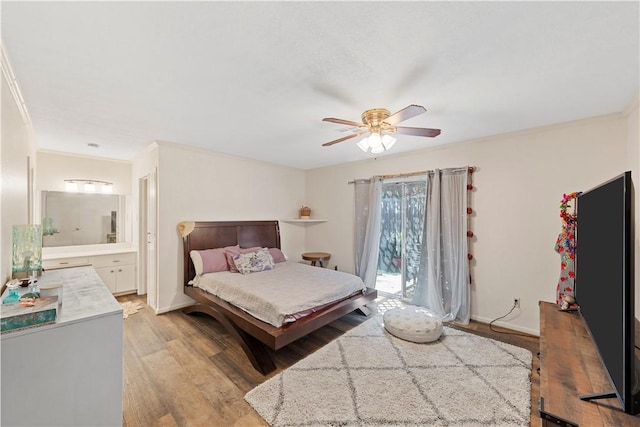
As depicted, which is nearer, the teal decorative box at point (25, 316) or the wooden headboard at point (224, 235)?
the teal decorative box at point (25, 316)

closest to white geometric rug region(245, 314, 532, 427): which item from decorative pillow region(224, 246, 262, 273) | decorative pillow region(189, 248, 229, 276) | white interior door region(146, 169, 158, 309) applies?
decorative pillow region(224, 246, 262, 273)

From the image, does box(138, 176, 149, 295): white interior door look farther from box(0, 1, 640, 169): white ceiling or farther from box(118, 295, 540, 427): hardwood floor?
box(0, 1, 640, 169): white ceiling

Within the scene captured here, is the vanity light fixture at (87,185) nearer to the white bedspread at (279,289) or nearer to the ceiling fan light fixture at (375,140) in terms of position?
the white bedspread at (279,289)

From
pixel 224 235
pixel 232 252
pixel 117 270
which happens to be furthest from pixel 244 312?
pixel 117 270

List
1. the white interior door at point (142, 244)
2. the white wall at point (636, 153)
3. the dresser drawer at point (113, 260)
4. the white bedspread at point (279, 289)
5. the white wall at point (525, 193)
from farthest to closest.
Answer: the white interior door at point (142, 244), the dresser drawer at point (113, 260), the white wall at point (525, 193), the white bedspread at point (279, 289), the white wall at point (636, 153)

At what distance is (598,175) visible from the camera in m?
2.54

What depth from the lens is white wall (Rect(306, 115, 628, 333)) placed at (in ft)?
8.43

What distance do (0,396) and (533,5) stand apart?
2.91 m

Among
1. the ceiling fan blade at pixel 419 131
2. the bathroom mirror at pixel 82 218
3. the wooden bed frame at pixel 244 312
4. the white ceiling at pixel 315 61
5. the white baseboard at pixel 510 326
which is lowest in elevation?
the white baseboard at pixel 510 326

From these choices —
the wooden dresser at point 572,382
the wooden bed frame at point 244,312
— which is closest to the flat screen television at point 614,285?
the wooden dresser at point 572,382

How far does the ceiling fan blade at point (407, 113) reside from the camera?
1712 millimetres

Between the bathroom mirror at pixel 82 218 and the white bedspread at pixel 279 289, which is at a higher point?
the bathroom mirror at pixel 82 218

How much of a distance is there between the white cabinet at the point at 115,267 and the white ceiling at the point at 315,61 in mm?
1927

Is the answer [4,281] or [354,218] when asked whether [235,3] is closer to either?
[4,281]
